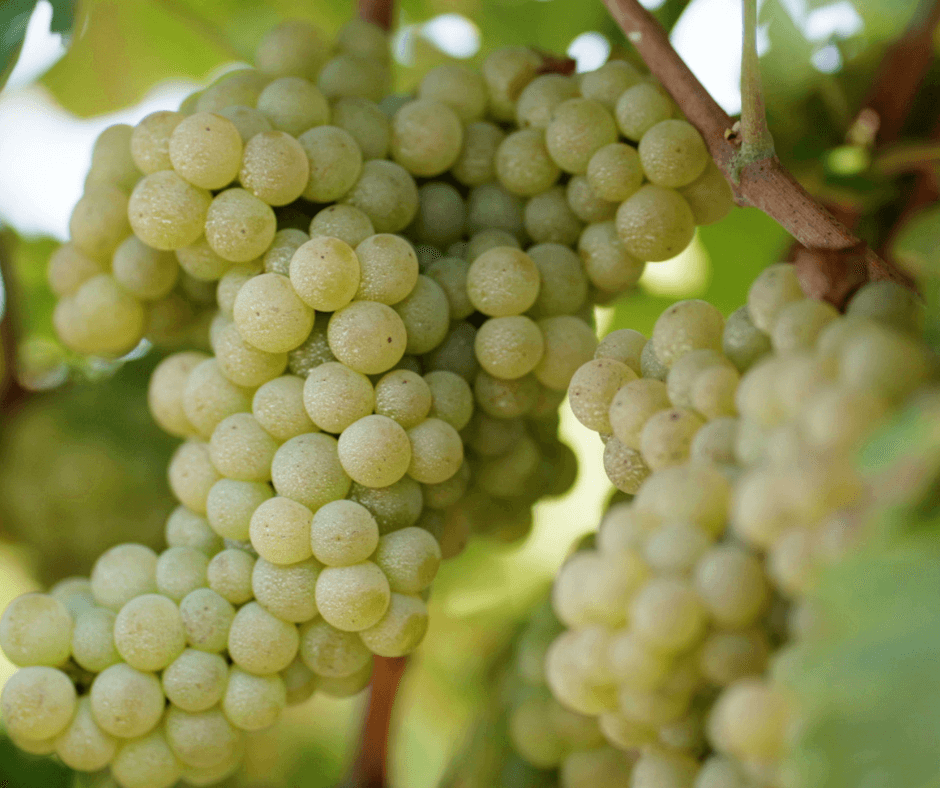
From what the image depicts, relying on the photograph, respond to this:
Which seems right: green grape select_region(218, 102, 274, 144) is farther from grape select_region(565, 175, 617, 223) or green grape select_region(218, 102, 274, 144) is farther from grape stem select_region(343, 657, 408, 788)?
grape stem select_region(343, 657, 408, 788)

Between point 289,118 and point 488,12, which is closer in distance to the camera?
point 289,118

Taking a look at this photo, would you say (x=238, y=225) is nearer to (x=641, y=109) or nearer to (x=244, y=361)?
(x=244, y=361)

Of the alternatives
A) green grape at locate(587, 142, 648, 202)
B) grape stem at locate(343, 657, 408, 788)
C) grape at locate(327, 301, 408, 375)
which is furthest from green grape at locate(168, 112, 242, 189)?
grape stem at locate(343, 657, 408, 788)

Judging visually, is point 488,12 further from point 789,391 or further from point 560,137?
point 789,391

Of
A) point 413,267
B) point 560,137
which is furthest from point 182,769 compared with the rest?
point 560,137

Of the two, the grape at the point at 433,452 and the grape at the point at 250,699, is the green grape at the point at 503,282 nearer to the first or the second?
the grape at the point at 433,452

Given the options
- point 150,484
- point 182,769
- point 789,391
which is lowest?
point 182,769
